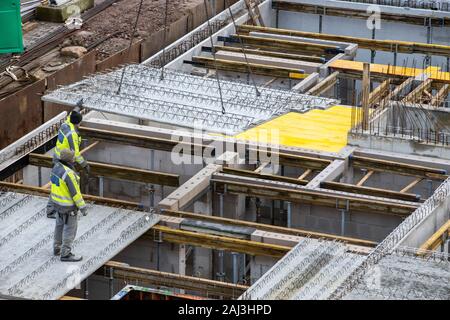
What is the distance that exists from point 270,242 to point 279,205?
4.66m

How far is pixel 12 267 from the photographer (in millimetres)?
24328

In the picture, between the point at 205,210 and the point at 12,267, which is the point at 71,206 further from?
Result: the point at 205,210

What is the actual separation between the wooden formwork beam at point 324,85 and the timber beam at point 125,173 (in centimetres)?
597

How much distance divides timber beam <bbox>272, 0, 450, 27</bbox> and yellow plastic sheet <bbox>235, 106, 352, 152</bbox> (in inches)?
262

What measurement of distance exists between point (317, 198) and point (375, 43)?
10.9m

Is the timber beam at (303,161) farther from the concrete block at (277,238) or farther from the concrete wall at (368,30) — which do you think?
the concrete wall at (368,30)

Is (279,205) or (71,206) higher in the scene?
(71,206)

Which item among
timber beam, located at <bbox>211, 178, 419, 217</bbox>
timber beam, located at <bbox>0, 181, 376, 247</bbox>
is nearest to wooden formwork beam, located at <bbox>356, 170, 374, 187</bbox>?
timber beam, located at <bbox>211, 178, 419, 217</bbox>

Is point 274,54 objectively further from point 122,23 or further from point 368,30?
point 122,23

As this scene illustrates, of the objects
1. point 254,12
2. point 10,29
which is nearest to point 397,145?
point 10,29

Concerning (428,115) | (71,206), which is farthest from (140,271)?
(428,115)

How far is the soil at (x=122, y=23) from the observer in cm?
3862

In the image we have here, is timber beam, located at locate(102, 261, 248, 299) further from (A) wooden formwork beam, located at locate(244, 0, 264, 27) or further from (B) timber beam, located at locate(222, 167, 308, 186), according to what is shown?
(A) wooden formwork beam, located at locate(244, 0, 264, 27)

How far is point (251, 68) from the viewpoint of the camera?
117 ft
